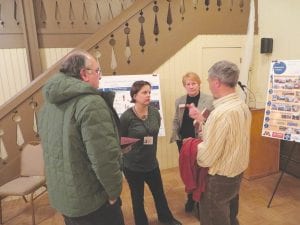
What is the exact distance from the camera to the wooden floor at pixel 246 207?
8.76 feet

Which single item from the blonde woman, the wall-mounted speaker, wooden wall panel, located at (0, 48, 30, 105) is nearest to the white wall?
the wall-mounted speaker

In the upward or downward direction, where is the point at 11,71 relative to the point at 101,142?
upward

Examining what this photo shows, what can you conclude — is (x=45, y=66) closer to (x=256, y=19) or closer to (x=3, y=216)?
(x=3, y=216)

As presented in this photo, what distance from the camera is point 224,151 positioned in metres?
1.58

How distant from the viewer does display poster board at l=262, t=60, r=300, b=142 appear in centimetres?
272

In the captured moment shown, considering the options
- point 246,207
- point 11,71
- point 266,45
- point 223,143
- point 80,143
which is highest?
point 266,45

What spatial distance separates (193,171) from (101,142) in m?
0.76

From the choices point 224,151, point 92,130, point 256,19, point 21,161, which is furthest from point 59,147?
point 256,19

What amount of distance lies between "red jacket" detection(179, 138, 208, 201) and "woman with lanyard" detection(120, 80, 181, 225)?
21.4 inches

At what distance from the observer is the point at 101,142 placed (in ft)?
4.26

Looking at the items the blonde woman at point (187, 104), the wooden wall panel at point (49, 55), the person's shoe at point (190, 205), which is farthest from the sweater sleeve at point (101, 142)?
the wooden wall panel at point (49, 55)

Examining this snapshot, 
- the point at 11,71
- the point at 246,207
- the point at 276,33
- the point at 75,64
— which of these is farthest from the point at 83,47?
the point at 276,33

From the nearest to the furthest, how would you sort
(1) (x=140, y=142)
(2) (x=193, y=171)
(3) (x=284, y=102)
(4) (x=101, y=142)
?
(4) (x=101, y=142) → (2) (x=193, y=171) → (1) (x=140, y=142) → (3) (x=284, y=102)

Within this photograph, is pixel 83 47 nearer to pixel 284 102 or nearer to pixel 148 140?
pixel 148 140
